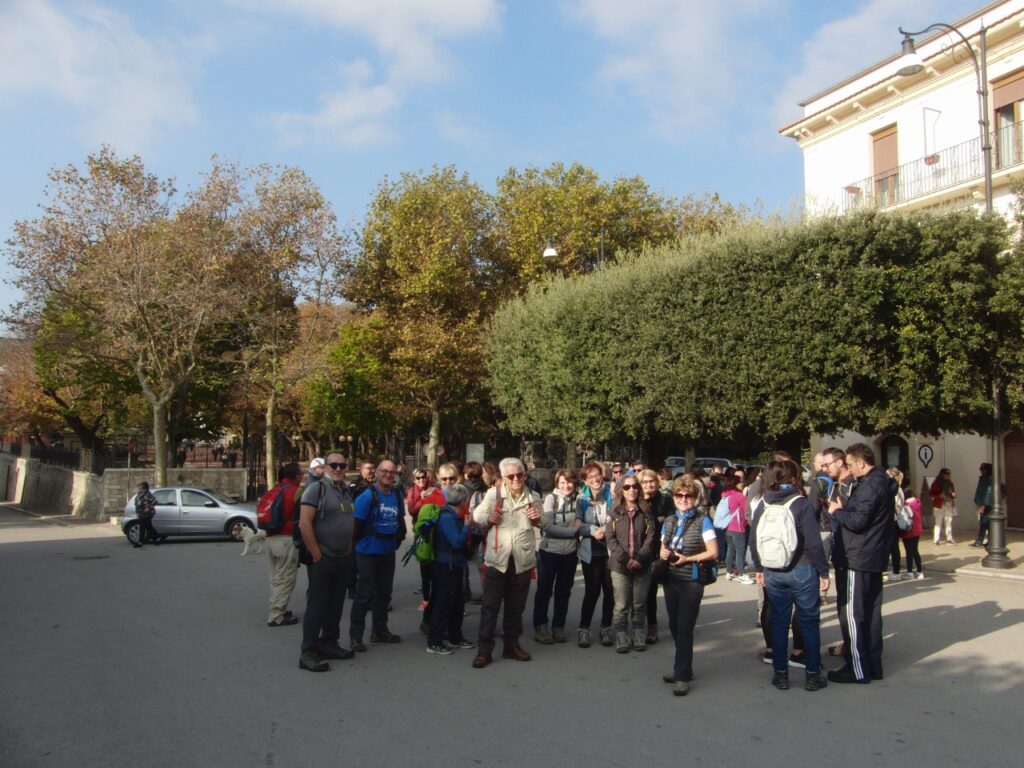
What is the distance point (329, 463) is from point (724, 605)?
5.24 m

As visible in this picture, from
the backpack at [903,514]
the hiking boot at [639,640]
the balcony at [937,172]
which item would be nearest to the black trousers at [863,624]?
the hiking boot at [639,640]

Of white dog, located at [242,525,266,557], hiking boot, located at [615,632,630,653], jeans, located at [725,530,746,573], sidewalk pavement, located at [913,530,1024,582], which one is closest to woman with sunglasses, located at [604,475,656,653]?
hiking boot, located at [615,632,630,653]

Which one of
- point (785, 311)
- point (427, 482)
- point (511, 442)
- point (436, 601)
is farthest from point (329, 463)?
point (511, 442)

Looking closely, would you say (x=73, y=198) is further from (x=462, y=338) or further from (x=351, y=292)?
(x=462, y=338)

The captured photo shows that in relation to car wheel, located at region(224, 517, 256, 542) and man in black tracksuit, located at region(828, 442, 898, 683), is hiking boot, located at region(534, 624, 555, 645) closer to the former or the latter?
man in black tracksuit, located at region(828, 442, 898, 683)

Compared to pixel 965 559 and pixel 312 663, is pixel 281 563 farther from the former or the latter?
pixel 965 559

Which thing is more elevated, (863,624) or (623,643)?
(863,624)

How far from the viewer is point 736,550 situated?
11.8 meters

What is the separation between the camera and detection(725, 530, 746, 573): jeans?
1169 centimetres

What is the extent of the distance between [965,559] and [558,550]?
1035 centimetres

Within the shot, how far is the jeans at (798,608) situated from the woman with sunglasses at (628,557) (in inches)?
48.1

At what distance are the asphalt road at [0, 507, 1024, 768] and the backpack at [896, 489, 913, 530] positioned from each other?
182 cm

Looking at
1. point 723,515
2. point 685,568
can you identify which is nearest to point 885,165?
point 723,515

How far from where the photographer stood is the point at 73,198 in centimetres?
2372
